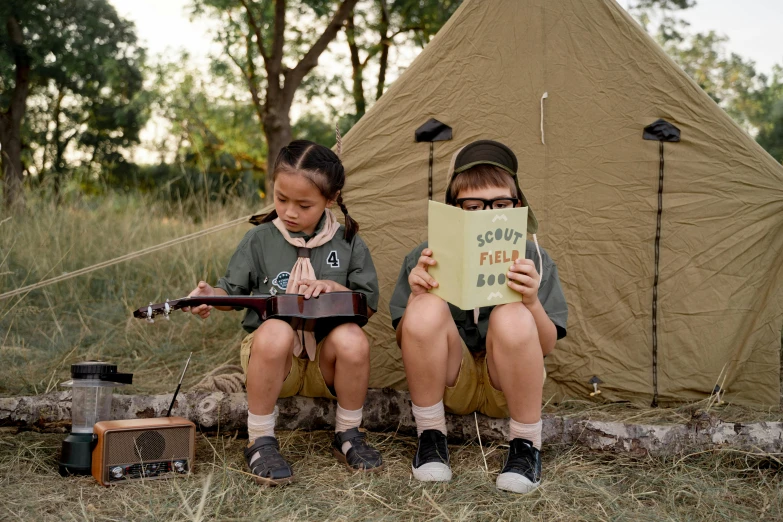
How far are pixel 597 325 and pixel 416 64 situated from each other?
1.35 meters

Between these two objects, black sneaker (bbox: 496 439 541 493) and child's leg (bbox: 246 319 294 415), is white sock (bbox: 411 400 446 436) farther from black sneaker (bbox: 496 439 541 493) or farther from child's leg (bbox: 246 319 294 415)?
child's leg (bbox: 246 319 294 415)

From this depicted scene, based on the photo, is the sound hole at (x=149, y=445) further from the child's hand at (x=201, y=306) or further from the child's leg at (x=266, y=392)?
the child's hand at (x=201, y=306)

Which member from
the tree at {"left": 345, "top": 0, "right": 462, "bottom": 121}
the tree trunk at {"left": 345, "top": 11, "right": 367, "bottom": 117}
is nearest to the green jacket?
the tree at {"left": 345, "top": 0, "right": 462, "bottom": 121}

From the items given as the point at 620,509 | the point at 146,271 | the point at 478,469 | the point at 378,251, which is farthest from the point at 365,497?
the point at 146,271

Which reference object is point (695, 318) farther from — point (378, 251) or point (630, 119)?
point (378, 251)

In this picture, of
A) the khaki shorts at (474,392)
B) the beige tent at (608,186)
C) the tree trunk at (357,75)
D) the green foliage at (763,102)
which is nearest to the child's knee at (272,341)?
the khaki shorts at (474,392)

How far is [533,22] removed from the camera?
2.78 meters

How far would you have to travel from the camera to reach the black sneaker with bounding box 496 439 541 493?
75.9 inches

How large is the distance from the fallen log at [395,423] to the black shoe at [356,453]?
0.80ft

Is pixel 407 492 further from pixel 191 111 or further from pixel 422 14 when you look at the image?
pixel 191 111

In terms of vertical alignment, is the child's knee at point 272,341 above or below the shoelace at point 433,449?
above

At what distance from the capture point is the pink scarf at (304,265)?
2205mm

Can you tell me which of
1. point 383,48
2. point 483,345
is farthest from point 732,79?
point 483,345

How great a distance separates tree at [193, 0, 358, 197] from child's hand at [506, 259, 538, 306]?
482cm
